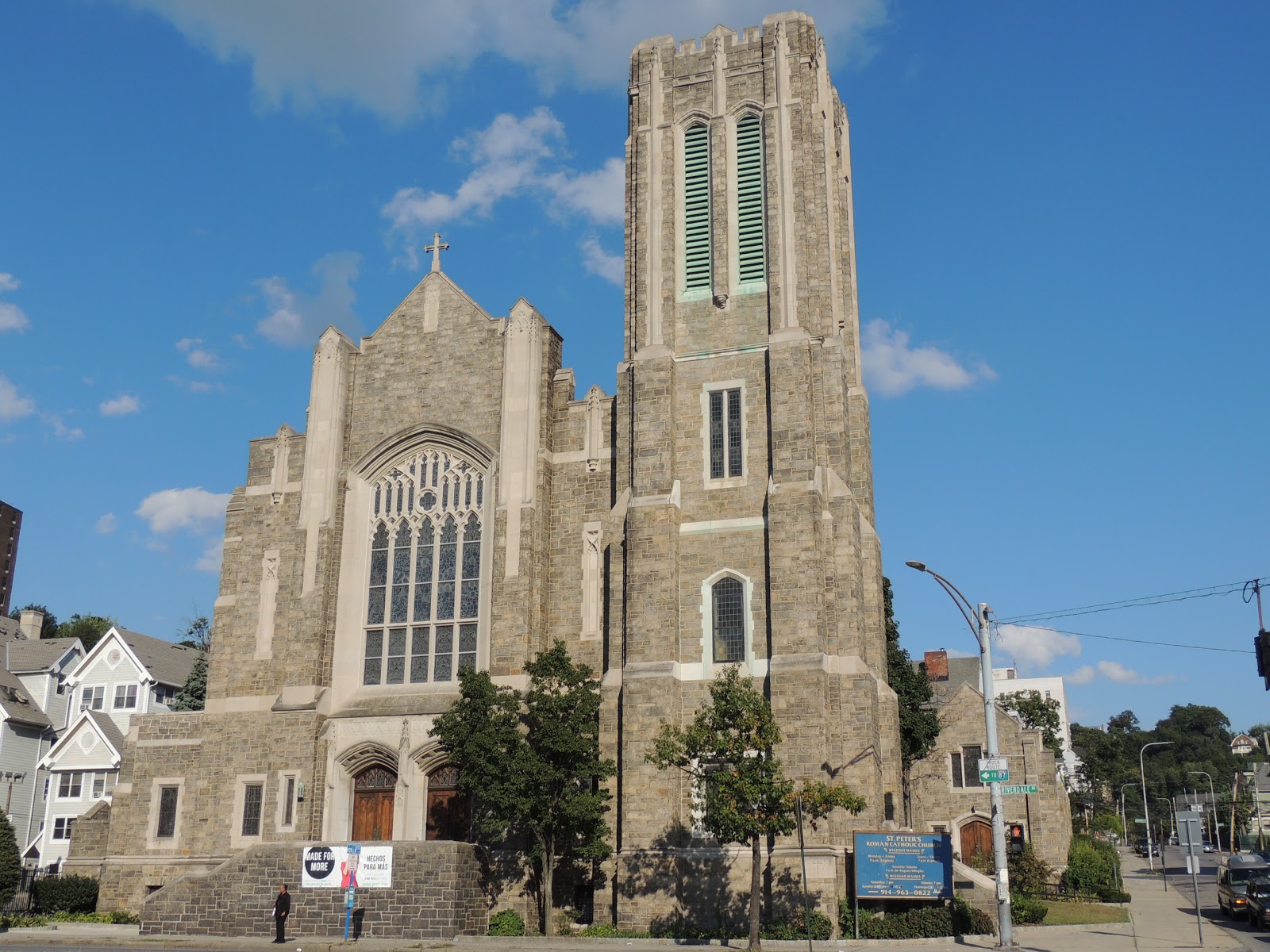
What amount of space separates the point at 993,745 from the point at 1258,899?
10.9m

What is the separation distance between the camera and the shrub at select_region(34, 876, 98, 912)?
111ft

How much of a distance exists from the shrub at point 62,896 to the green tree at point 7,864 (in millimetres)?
2886

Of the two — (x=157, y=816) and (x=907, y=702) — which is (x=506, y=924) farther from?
(x=907, y=702)

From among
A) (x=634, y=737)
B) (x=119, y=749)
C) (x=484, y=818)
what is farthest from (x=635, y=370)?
(x=119, y=749)

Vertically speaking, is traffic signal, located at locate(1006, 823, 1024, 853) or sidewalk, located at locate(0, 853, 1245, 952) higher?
traffic signal, located at locate(1006, 823, 1024, 853)

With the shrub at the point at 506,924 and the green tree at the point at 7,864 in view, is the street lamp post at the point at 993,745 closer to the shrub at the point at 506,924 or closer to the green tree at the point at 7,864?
the shrub at the point at 506,924

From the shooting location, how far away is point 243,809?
1282 inches

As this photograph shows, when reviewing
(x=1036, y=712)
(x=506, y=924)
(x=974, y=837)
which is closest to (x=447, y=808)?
(x=506, y=924)

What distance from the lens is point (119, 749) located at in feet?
180

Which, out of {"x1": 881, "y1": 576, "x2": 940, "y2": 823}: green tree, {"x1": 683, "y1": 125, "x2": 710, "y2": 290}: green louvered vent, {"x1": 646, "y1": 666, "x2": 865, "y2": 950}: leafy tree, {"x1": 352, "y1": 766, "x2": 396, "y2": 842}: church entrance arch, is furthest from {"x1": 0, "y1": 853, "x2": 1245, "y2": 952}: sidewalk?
{"x1": 683, "y1": 125, "x2": 710, "y2": 290}: green louvered vent

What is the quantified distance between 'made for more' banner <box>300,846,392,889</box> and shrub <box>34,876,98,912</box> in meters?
10.7

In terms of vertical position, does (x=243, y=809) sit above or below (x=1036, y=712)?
below

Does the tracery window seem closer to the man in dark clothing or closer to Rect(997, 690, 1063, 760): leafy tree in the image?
the man in dark clothing

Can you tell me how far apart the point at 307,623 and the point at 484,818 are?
318 inches
